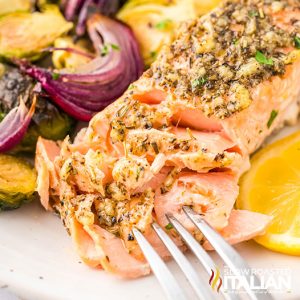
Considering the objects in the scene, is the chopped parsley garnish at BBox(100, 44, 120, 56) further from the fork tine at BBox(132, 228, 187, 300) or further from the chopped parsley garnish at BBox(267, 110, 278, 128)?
the fork tine at BBox(132, 228, 187, 300)

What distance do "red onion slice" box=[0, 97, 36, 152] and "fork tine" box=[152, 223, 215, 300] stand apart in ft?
4.19

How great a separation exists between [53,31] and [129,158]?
1.96 m

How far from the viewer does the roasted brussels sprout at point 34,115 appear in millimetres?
4125

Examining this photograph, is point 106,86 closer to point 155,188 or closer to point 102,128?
point 102,128

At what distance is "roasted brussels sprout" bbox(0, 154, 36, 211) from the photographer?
3.61m

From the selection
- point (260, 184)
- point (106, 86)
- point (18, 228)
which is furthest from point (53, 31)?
point (260, 184)

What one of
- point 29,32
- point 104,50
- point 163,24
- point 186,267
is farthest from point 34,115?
point 186,267

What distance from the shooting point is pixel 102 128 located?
3619 mm

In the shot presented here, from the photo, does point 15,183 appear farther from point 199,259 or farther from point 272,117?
point 272,117

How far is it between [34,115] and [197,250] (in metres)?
1.74

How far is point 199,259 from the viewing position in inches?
120

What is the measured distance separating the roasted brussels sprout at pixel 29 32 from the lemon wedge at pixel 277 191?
2.06 m

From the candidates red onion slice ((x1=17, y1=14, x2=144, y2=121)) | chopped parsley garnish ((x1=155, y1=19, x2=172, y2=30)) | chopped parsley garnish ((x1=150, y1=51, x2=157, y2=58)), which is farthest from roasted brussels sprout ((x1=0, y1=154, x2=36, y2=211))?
chopped parsley garnish ((x1=155, y1=19, x2=172, y2=30))

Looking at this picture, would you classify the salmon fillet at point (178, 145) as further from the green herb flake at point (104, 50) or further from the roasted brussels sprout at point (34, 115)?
the green herb flake at point (104, 50)
